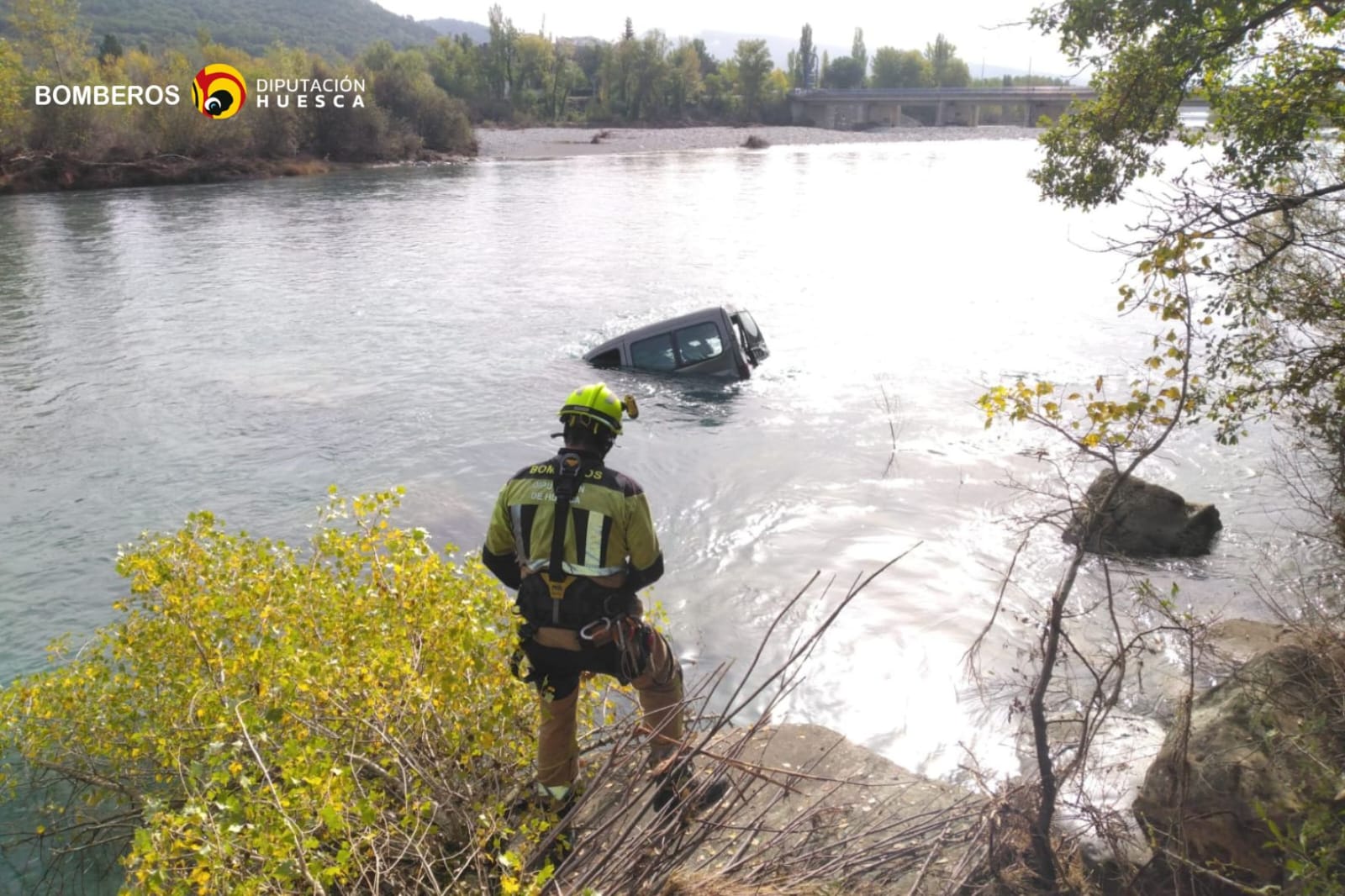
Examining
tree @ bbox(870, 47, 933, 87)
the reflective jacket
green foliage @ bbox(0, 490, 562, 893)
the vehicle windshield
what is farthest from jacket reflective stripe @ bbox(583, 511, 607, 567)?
tree @ bbox(870, 47, 933, 87)

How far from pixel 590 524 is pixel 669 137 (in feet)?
361

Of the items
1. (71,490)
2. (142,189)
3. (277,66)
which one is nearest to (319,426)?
(71,490)

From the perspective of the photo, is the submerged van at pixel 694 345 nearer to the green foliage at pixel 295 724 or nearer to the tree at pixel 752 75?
the green foliage at pixel 295 724

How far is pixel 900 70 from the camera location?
179 metres

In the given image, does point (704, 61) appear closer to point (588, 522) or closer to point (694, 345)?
point (694, 345)

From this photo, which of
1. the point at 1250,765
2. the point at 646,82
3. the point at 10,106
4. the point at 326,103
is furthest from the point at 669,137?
the point at 1250,765

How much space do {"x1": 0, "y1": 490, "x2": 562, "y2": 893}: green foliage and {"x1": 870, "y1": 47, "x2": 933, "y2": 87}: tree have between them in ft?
627

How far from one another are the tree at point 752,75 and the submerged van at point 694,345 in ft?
417

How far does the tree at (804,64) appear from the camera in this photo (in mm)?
168750

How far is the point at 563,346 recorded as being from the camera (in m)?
20.1

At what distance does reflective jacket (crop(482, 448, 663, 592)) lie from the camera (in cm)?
473

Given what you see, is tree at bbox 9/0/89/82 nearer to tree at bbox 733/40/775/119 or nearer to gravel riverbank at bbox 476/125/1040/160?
gravel riverbank at bbox 476/125/1040/160

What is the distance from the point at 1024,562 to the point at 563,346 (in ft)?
Result: 39.0

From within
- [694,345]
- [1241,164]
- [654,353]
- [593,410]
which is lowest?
[654,353]
